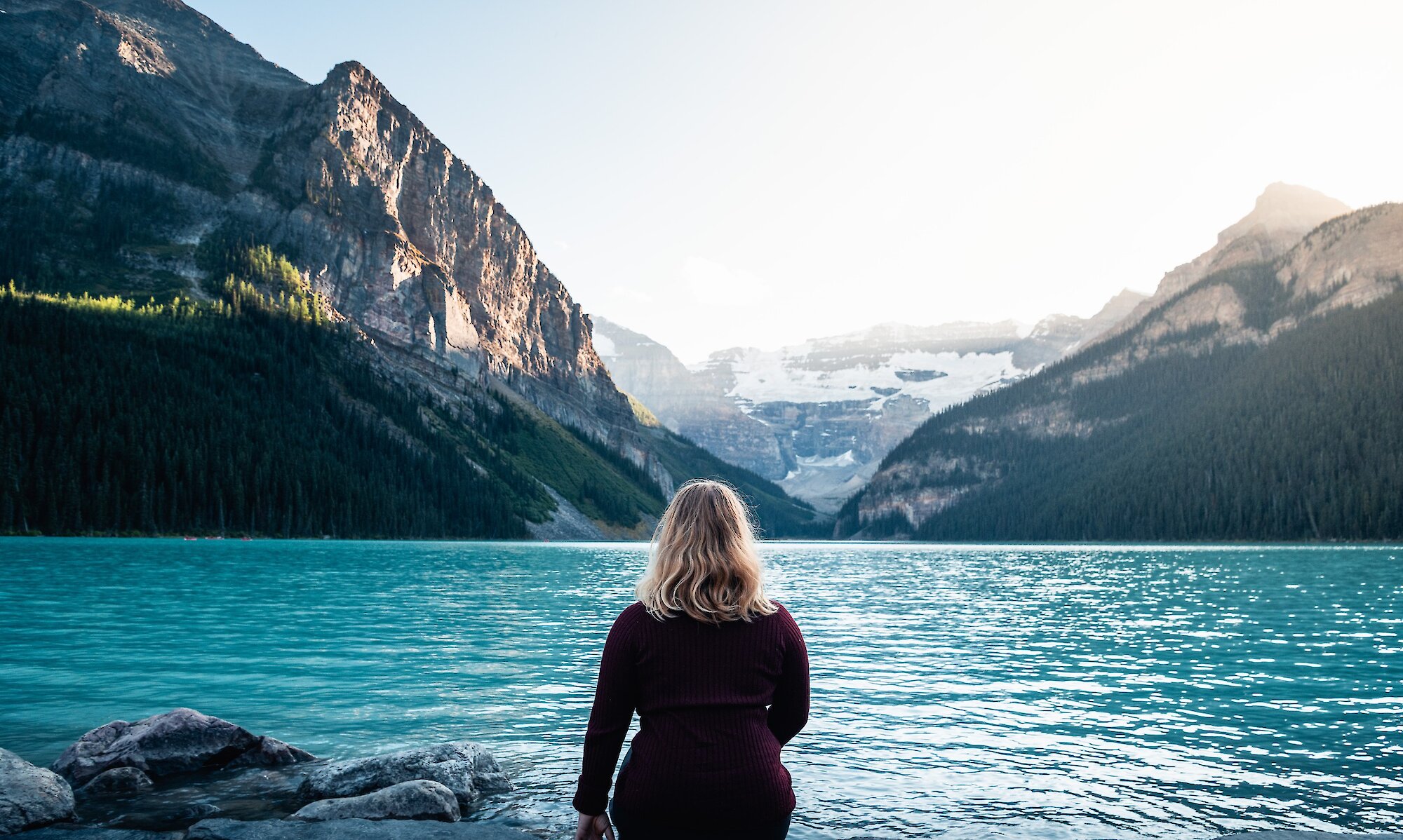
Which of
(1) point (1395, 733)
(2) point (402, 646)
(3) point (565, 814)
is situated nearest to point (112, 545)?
(2) point (402, 646)

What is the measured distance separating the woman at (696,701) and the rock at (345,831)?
18.3 ft

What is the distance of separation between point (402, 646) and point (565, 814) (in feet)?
69.2

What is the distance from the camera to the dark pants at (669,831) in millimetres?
5066

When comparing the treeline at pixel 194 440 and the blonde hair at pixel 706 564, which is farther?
the treeline at pixel 194 440

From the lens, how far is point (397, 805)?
13.2 metres

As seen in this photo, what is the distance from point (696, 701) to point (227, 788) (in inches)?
539

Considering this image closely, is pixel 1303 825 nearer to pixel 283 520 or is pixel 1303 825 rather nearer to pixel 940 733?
pixel 940 733

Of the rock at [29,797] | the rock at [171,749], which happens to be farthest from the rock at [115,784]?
the rock at [29,797]

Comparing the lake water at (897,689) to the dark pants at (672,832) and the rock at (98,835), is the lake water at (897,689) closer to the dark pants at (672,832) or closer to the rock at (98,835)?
the rock at (98,835)

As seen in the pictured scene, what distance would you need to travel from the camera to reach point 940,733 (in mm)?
19406

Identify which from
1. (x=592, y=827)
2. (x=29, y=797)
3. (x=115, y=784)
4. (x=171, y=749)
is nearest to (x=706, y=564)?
(x=592, y=827)

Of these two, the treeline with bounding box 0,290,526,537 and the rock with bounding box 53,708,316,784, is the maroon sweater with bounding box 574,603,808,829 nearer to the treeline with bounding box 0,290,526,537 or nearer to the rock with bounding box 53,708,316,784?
the rock with bounding box 53,708,316,784

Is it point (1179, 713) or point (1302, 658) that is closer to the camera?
point (1179, 713)

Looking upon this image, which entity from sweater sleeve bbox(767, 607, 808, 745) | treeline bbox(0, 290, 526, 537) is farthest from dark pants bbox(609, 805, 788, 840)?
treeline bbox(0, 290, 526, 537)
